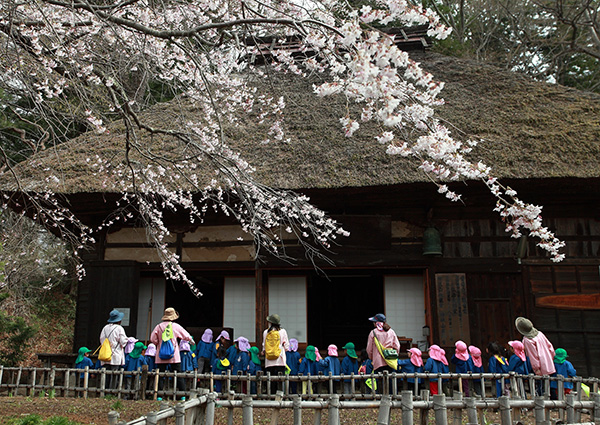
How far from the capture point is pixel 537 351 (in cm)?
584

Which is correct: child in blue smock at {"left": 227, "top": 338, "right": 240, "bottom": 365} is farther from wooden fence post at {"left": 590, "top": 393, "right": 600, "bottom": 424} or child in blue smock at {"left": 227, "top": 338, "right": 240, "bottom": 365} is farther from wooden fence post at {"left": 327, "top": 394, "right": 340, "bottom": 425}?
wooden fence post at {"left": 590, "top": 393, "right": 600, "bottom": 424}

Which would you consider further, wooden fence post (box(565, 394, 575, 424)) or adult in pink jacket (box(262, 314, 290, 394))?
adult in pink jacket (box(262, 314, 290, 394))

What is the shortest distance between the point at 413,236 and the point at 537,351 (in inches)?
103

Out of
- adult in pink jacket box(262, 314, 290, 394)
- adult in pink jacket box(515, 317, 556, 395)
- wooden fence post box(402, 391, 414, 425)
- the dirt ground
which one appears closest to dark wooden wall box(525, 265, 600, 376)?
adult in pink jacket box(515, 317, 556, 395)

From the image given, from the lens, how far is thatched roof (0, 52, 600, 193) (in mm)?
7344

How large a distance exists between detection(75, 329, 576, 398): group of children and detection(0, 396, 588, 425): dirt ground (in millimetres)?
691

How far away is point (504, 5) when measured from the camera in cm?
1517

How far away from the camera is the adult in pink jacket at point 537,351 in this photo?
5789 mm

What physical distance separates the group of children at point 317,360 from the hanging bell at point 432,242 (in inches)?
55.7

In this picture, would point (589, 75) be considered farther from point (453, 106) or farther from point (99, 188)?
point (99, 188)

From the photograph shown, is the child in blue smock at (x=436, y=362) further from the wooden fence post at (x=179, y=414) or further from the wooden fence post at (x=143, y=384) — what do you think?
the wooden fence post at (x=179, y=414)

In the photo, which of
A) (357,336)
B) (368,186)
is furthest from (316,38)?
(357,336)

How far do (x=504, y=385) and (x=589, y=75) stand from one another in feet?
42.0

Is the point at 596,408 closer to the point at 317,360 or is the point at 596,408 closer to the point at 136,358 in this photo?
the point at 317,360
